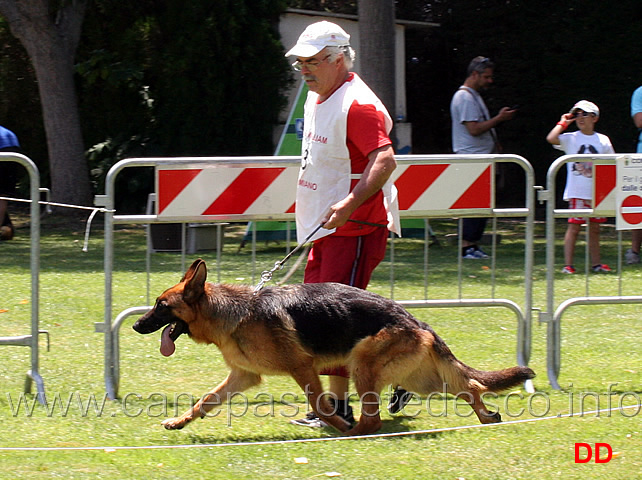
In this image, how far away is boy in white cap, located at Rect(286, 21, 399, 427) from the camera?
195 inches

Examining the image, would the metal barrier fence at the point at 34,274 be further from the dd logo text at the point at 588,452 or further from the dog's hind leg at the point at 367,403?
the dd logo text at the point at 588,452

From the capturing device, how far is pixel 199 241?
35.8 ft

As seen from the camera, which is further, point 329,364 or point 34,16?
point 34,16

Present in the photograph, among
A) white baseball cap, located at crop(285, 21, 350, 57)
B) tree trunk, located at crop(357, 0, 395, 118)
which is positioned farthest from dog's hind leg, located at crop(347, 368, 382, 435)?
tree trunk, located at crop(357, 0, 395, 118)

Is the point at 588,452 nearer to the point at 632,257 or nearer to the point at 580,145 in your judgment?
the point at 580,145

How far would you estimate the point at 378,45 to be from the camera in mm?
12430

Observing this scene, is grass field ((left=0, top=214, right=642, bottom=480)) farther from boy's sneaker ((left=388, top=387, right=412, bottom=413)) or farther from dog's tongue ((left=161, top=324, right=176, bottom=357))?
dog's tongue ((left=161, top=324, right=176, bottom=357))

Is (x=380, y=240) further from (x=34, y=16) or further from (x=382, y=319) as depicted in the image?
(x=34, y=16)

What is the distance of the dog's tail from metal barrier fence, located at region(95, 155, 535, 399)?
80 centimetres

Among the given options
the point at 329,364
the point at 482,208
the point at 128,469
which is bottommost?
the point at 128,469

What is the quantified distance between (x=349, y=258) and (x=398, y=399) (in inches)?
34.7

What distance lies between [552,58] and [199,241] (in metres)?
8.91

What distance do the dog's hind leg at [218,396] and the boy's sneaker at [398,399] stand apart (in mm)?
835

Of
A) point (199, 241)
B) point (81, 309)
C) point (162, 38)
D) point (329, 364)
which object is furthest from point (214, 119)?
point (329, 364)
